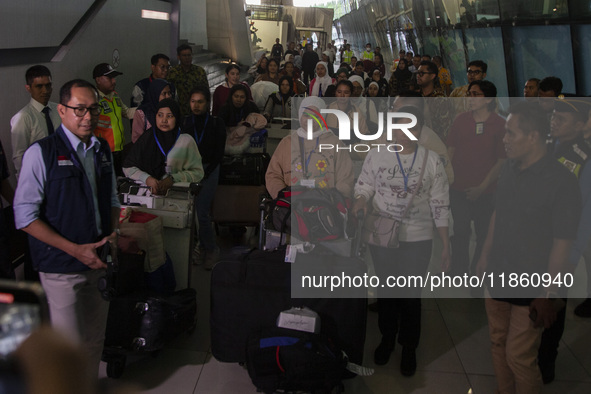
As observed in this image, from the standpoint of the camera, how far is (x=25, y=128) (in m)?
4.29

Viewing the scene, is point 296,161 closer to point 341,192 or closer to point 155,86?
point 341,192

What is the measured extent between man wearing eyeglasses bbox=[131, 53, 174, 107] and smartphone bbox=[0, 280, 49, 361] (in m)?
5.68

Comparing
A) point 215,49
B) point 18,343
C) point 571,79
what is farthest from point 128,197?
point 215,49

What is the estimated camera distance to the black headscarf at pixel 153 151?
171 inches

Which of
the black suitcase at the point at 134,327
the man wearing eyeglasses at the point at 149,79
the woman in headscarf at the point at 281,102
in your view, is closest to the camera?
the black suitcase at the point at 134,327

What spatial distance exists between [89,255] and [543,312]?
2.34m

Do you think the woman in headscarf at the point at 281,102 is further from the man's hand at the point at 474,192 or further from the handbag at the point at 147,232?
the handbag at the point at 147,232

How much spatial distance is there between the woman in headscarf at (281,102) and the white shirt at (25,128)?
3.89m

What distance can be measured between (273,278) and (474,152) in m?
2.26

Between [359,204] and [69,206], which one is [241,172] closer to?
[359,204]

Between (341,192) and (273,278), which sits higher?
(341,192)

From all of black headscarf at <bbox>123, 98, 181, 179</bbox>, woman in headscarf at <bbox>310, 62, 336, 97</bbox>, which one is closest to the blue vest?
black headscarf at <bbox>123, 98, 181, 179</bbox>

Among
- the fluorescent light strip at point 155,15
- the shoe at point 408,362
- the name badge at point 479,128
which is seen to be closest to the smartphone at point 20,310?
the shoe at point 408,362

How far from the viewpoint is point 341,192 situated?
411cm
